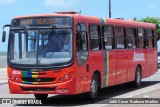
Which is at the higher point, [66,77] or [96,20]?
[96,20]

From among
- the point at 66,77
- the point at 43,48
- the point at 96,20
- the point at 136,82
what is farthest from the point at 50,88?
the point at 136,82

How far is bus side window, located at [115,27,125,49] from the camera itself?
19.2 m

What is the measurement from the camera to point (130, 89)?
21156 millimetres

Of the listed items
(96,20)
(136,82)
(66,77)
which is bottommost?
(136,82)

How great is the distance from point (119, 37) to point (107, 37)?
1.46m

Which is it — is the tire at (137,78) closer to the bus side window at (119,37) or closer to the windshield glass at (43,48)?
the bus side window at (119,37)

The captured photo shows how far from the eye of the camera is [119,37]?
63.8 ft

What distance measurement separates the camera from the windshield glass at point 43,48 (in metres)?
15.1

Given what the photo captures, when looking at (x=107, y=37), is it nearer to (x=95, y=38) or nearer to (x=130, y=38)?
(x=95, y=38)

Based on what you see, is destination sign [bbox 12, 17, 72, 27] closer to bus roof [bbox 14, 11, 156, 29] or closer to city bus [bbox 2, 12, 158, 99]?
city bus [bbox 2, 12, 158, 99]

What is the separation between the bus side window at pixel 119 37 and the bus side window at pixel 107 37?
0.59 meters

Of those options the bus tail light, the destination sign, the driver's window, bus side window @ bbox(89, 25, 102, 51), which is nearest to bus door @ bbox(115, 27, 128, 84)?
bus side window @ bbox(89, 25, 102, 51)

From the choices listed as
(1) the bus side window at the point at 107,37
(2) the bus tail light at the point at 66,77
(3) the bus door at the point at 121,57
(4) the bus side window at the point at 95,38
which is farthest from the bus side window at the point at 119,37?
(2) the bus tail light at the point at 66,77

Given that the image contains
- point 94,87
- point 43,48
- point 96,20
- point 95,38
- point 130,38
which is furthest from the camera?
point 130,38
